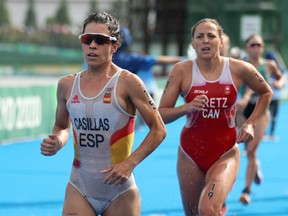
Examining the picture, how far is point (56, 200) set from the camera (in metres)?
10.4

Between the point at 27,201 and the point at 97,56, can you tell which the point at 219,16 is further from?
the point at 97,56

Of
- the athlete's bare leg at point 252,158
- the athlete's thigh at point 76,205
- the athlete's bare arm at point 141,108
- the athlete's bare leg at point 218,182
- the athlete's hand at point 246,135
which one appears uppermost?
the athlete's bare arm at point 141,108

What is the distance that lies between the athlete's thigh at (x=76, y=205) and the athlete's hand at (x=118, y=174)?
0.41 meters

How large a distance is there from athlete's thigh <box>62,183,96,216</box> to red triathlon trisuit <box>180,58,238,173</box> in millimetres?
1636

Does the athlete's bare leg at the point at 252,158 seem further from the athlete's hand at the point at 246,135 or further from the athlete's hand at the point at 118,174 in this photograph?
the athlete's hand at the point at 118,174

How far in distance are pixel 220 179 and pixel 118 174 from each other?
1.59 meters

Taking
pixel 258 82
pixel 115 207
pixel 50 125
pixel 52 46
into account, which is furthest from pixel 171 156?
pixel 52 46

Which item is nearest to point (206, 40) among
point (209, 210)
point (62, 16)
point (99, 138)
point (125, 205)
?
point (209, 210)

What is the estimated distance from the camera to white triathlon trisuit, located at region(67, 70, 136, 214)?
17.9 ft

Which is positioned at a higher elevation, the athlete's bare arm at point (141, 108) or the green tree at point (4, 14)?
the athlete's bare arm at point (141, 108)

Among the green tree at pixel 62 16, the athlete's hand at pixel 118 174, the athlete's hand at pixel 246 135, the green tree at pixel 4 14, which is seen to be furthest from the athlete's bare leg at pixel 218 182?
the green tree at pixel 4 14

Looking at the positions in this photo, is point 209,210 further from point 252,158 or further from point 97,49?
point 252,158

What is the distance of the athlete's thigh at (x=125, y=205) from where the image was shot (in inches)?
217

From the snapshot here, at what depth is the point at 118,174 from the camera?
5.16 metres
